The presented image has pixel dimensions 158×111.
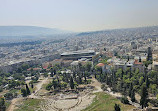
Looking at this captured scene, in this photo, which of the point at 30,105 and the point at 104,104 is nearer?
the point at 104,104

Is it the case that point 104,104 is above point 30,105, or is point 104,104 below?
above

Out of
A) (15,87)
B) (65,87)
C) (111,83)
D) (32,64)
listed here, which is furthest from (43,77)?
(111,83)

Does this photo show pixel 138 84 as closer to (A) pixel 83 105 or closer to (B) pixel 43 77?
(A) pixel 83 105

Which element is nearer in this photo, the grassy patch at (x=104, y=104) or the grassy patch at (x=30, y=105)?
the grassy patch at (x=104, y=104)

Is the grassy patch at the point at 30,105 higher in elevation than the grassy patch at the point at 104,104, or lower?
lower
